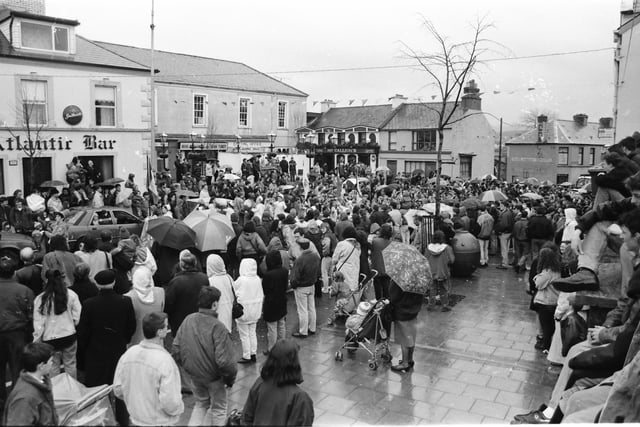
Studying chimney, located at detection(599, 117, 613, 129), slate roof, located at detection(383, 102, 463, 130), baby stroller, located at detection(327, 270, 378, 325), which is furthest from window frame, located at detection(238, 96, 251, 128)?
chimney, located at detection(599, 117, 613, 129)

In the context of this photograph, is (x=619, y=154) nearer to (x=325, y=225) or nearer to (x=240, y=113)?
(x=325, y=225)

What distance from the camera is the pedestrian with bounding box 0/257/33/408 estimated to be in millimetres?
6203

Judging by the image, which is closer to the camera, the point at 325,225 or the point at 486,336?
the point at 486,336

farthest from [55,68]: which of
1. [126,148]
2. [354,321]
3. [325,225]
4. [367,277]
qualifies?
[354,321]

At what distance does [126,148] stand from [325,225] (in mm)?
14914

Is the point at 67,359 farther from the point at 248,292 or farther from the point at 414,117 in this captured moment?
the point at 414,117

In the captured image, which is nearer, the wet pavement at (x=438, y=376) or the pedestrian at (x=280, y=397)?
the pedestrian at (x=280, y=397)

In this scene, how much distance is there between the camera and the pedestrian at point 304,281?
29.5 ft

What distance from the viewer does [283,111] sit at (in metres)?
44.0

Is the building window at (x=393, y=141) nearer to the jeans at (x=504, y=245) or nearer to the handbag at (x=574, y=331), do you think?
the jeans at (x=504, y=245)

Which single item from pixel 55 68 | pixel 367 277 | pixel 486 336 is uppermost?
pixel 55 68

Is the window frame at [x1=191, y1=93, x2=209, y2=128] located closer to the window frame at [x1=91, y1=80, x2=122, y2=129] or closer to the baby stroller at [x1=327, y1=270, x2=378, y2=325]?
the window frame at [x1=91, y1=80, x2=122, y2=129]

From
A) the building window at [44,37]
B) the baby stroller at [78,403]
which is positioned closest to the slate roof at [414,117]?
the building window at [44,37]

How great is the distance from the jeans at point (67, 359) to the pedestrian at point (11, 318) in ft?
1.34
